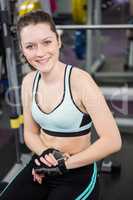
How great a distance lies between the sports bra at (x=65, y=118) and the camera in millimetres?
1315

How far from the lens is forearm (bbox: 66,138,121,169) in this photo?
4.22 feet

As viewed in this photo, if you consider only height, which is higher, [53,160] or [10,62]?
[10,62]

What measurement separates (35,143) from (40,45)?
0.49 metres

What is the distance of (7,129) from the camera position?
3.07m

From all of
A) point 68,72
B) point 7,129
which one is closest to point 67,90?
point 68,72

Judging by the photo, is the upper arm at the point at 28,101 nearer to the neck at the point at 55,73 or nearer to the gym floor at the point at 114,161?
the neck at the point at 55,73

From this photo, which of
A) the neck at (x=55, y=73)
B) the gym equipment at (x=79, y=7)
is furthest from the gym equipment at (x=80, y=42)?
the neck at (x=55, y=73)

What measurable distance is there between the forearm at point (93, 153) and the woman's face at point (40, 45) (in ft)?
1.25

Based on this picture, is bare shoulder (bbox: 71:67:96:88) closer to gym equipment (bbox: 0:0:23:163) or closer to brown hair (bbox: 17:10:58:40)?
brown hair (bbox: 17:10:58:40)

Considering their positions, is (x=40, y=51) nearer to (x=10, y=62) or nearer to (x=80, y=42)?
(x=10, y=62)

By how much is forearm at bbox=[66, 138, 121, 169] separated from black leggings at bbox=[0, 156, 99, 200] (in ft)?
0.22

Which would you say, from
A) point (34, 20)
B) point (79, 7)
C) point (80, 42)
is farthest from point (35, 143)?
point (79, 7)

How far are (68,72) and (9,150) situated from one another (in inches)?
60.5

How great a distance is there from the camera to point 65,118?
4.34 ft
